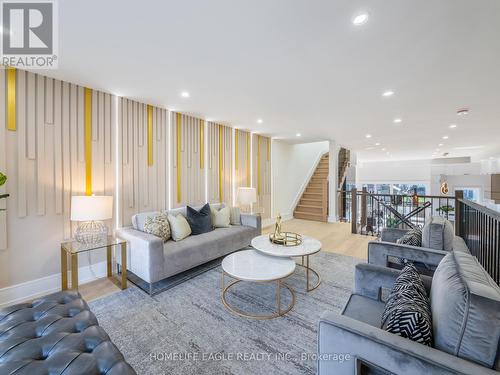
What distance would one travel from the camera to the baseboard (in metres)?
2.26

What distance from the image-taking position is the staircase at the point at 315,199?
673cm

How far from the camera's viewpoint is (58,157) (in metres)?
2.58

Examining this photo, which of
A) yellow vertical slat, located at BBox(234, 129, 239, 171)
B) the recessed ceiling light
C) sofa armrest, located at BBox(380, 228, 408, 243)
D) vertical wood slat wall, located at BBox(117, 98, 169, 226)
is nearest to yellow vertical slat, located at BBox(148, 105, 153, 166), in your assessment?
vertical wood slat wall, located at BBox(117, 98, 169, 226)

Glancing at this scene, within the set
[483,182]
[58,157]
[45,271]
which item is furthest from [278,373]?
[483,182]

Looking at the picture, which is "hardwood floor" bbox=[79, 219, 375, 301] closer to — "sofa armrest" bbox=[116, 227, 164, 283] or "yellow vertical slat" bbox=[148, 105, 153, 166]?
"sofa armrest" bbox=[116, 227, 164, 283]

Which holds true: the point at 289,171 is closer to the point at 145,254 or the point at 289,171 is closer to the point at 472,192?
the point at 145,254

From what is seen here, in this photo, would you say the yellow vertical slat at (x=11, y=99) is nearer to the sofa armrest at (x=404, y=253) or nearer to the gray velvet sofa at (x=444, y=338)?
the gray velvet sofa at (x=444, y=338)

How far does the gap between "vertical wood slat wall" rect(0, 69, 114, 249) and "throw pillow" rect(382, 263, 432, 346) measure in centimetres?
332

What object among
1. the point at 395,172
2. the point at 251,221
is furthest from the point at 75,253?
the point at 395,172

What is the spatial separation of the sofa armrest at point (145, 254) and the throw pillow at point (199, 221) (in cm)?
75

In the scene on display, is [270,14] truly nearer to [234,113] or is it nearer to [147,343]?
[234,113]


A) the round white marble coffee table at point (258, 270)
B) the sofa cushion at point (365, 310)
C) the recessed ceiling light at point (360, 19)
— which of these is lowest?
the round white marble coffee table at point (258, 270)

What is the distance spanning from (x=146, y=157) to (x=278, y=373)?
3.18 m

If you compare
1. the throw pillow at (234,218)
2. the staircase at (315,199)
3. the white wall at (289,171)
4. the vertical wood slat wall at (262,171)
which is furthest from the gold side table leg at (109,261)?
the staircase at (315,199)
